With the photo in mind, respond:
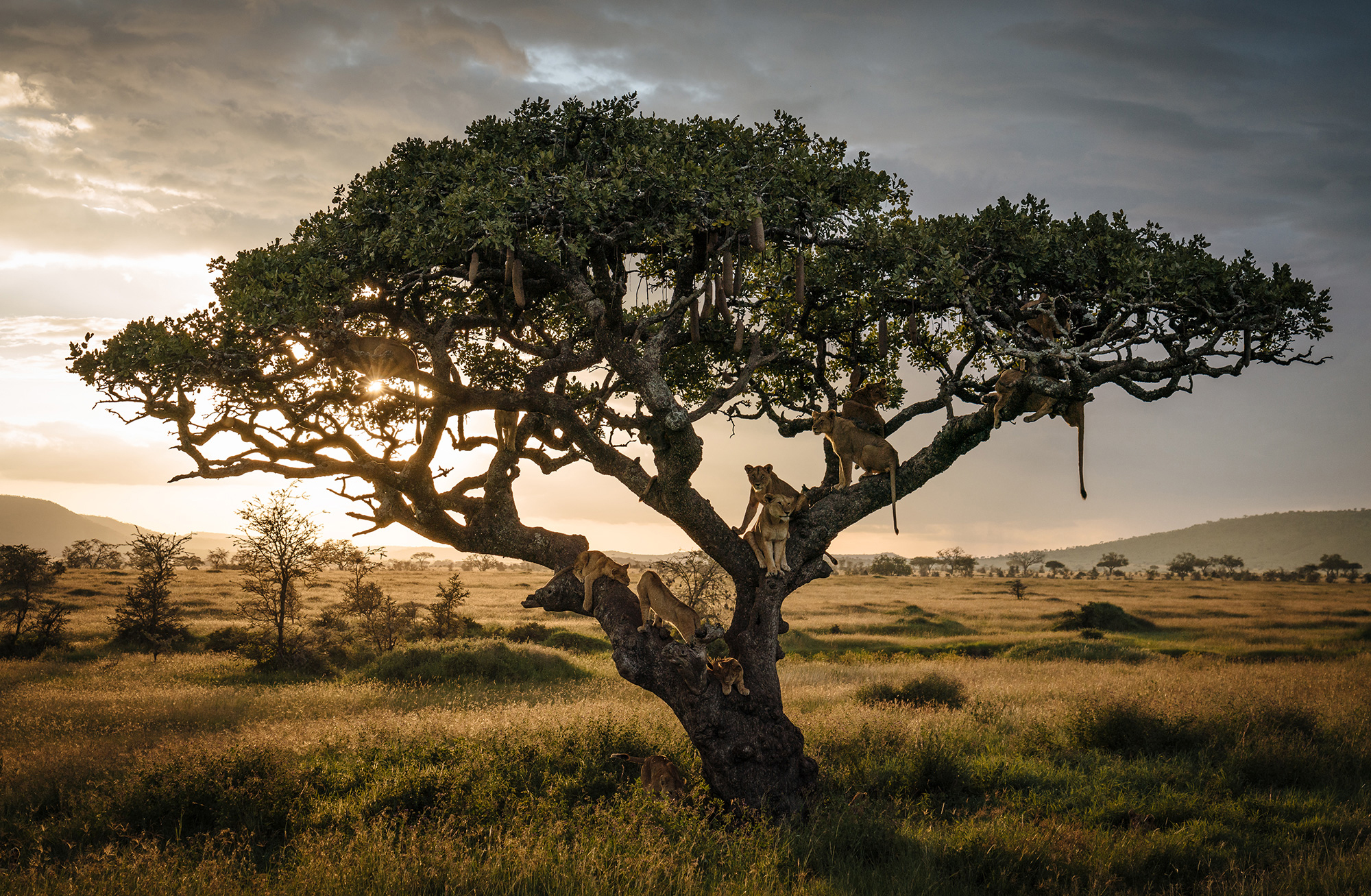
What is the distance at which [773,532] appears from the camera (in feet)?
33.6

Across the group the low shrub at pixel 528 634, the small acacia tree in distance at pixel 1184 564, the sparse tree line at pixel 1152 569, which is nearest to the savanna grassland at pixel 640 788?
the low shrub at pixel 528 634

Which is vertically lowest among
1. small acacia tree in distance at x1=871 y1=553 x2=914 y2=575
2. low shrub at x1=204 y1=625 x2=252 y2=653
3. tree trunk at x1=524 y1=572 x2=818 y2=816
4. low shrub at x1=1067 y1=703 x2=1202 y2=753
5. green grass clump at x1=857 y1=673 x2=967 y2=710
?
small acacia tree in distance at x1=871 y1=553 x2=914 y2=575

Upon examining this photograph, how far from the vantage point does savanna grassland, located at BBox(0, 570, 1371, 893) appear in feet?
25.3

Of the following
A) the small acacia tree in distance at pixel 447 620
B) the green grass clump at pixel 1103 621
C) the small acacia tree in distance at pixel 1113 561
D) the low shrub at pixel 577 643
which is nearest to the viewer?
the low shrub at pixel 577 643

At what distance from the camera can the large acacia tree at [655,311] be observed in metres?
9.66

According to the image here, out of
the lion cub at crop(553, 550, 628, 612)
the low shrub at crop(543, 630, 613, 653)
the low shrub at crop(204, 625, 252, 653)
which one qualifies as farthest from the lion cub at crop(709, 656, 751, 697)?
the low shrub at crop(204, 625, 252, 653)

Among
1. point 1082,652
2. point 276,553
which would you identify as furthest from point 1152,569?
point 276,553

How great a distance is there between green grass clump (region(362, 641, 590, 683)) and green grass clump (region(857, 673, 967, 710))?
963 cm

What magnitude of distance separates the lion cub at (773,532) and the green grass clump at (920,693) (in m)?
9.43

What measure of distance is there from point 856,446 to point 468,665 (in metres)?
18.1

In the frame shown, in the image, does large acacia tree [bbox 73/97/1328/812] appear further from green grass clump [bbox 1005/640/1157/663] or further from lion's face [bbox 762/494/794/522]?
green grass clump [bbox 1005/640/1157/663]

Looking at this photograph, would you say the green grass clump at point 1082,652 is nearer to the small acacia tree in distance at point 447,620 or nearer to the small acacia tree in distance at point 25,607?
the small acacia tree in distance at point 447,620

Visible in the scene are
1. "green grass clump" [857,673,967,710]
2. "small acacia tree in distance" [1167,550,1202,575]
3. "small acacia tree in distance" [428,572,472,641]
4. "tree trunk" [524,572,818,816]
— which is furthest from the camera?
"small acacia tree in distance" [1167,550,1202,575]

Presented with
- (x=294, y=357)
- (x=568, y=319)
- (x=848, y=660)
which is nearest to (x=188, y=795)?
(x=294, y=357)
